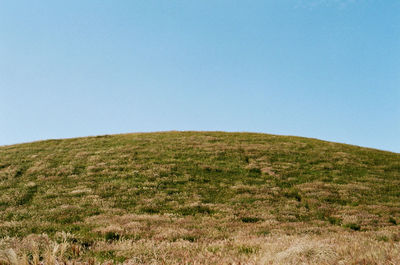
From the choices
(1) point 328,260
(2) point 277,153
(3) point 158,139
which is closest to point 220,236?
(1) point 328,260

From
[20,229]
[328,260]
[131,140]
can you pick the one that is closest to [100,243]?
[20,229]

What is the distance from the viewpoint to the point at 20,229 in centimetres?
1166

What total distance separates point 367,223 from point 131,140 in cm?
3011

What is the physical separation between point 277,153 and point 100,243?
87.8 feet

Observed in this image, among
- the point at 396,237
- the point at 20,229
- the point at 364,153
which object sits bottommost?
the point at 20,229

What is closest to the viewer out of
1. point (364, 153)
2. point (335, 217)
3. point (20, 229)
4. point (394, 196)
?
point (20, 229)

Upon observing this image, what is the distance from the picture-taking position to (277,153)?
1292 inches

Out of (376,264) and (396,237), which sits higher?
(376,264)

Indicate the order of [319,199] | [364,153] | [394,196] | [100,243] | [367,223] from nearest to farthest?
[100,243] < [367,223] < [319,199] < [394,196] < [364,153]

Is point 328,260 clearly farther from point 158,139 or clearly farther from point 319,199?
point 158,139

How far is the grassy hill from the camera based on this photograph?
22.1ft

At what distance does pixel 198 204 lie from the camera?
16516 millimetres

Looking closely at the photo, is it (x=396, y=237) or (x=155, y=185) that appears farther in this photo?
(x=155, y=185)

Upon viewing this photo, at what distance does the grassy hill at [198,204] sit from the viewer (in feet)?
22.1
